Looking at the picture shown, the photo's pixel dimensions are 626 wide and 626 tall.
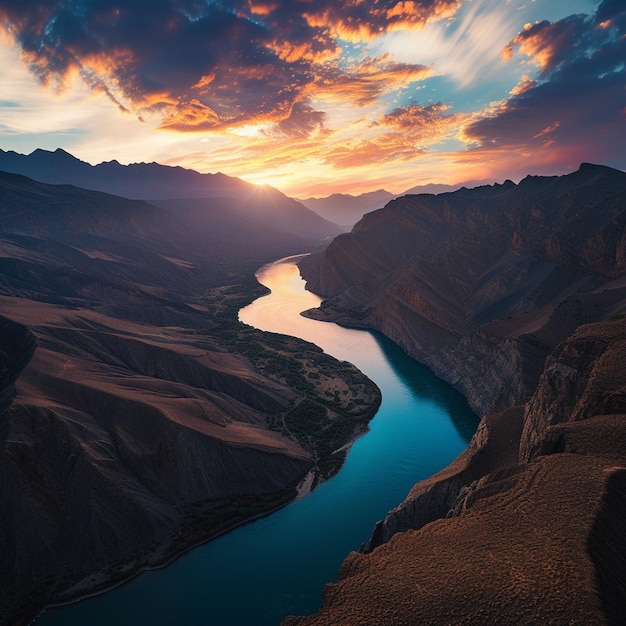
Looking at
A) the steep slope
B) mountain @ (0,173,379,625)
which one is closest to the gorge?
the steep slope

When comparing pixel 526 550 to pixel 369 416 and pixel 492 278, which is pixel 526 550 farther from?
pixel 492 278

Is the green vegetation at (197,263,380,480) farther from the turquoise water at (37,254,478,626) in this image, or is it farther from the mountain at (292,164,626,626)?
the mountain at (292,164,626,626)

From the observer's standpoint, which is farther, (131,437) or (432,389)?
(432,389)

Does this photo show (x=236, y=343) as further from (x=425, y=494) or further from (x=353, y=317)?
(x=425, y=494)

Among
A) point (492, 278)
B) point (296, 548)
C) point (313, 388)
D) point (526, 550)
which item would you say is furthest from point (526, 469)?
point (492, 278)

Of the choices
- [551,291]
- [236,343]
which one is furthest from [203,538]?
[551,291]
